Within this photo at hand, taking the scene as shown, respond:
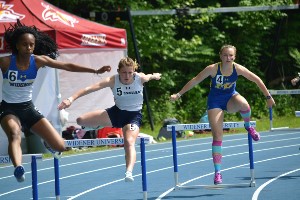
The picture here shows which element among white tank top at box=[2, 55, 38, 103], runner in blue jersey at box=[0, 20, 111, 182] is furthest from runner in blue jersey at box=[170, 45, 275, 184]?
white tank top at box=[2, 55, 38, 103]

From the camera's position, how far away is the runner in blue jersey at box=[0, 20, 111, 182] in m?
9.40

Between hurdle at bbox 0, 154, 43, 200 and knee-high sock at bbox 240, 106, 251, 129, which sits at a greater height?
knee-high sock at bbox 240, 106, 251, 129

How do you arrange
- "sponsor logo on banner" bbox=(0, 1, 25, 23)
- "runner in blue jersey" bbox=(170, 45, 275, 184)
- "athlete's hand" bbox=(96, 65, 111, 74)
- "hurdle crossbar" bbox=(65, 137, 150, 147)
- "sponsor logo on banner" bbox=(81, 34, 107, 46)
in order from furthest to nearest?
"sponsor logo on banner" bbox=(81, 34, 107, 46)
"sponsor logo on banner" bbox=(0, 1, 25, 23)
"runner in blue jersey" bbox=(170, 45, 275, 184)
"hurdle crossbar" bbox=(65, 137, 150, 147)
"athlete's hand" bbox=(96, 65, 111, 74)

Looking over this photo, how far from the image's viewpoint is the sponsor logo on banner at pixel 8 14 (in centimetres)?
1862

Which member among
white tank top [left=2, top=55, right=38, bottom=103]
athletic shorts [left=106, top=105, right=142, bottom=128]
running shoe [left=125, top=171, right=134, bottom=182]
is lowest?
running shoe [left=125, top=171, right=134, bottom=182]

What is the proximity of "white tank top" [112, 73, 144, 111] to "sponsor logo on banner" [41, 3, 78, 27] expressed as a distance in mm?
8172

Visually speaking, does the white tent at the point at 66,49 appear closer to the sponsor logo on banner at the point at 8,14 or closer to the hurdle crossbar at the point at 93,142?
the sponsor logo on banner at the point at 8,14

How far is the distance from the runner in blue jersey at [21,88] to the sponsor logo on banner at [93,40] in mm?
9752

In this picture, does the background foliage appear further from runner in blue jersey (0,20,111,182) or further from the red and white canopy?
runner in blue jersey (0,20,111,182)

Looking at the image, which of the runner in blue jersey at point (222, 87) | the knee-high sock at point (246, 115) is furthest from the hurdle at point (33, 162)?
the knee-high sock at point (246, 115)

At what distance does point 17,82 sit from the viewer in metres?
9.45

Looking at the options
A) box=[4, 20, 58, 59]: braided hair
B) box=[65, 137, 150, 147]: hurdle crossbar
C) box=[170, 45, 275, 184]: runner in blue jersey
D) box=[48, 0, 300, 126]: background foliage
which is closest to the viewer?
box=[4, 20, 58, 59]: braided hair

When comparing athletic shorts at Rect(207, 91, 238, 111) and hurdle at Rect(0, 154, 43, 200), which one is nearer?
hurdle at Rect(0, 154, 43, 200)

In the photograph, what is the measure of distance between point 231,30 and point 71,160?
47.2ft
